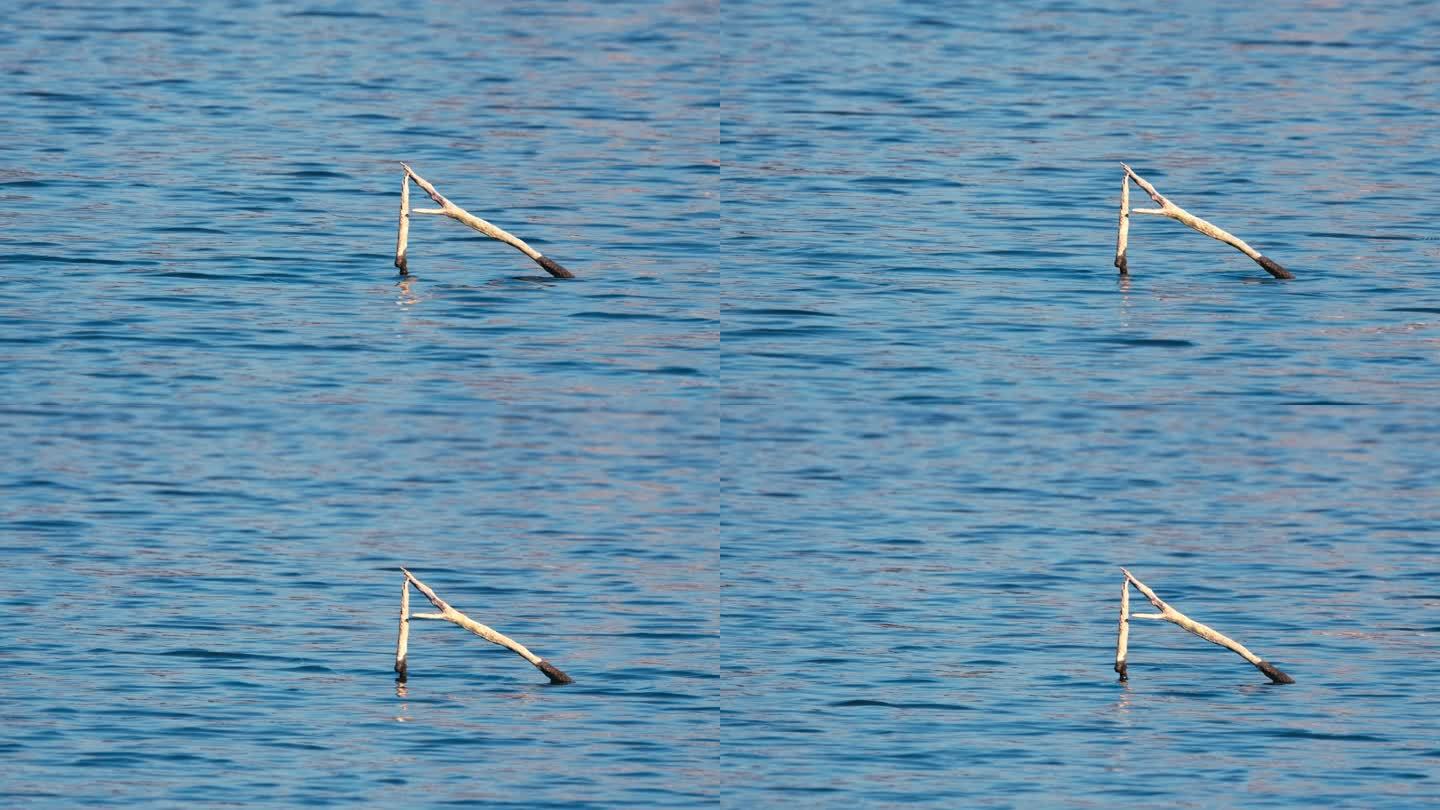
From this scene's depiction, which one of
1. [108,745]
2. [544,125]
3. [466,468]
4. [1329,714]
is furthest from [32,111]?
[1329,714]

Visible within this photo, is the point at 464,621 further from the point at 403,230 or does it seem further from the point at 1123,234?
the point at 1123,234

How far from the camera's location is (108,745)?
31953 mm

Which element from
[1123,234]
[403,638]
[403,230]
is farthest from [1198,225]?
[403,638]

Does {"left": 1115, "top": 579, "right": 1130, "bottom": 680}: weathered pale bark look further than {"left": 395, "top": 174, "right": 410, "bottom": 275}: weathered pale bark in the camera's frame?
No

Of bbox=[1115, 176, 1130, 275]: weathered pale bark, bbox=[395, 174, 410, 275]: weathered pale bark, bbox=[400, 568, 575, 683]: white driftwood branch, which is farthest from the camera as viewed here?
bbox=[1115, 176, 1130, 275]: weathered pale bark

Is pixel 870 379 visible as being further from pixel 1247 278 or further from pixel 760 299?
pixel 1247 278

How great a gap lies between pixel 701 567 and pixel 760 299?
6572 millimetres

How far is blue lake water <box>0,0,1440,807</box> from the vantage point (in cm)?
3266

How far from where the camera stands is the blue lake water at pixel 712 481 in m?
32.7

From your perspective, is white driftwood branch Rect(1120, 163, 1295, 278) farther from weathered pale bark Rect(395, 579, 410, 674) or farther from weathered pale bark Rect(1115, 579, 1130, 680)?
weathered pale bark Rect(395, 579, 410, 674)

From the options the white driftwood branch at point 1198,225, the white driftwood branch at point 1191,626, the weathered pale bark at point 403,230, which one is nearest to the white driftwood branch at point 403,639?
the white driftwood branch at point 1191,626

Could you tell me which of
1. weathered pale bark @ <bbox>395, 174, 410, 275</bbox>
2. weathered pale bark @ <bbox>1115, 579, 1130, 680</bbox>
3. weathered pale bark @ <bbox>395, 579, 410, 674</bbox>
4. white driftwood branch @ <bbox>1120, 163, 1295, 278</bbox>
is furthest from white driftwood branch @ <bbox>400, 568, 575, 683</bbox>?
white driftwood branch @ <bbox>1120, 163, 1295, 278</bbox>

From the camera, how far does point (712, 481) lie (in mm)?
42719

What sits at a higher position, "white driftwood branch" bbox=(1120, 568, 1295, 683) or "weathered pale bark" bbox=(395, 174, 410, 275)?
"weathered pale bark" bbox=(395, 174, 410, 275)
